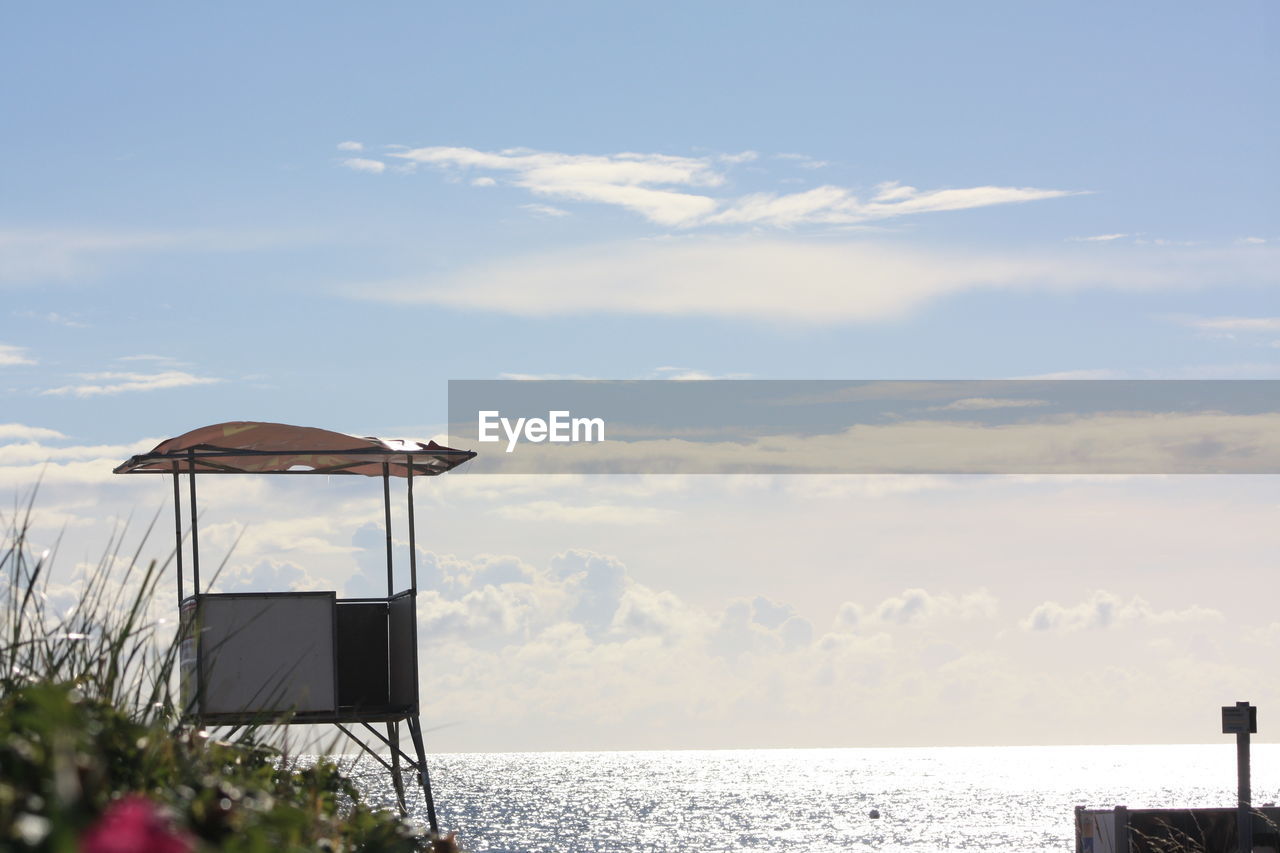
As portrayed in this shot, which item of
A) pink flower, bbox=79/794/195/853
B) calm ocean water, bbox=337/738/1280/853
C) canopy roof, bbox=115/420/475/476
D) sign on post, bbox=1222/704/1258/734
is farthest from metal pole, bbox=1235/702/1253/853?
calm ocean water, bbox=337/738/1280/853

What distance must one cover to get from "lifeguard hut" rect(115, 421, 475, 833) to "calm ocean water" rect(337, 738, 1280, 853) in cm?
4802

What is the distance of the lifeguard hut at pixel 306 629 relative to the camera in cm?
1105

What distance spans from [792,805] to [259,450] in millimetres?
120711

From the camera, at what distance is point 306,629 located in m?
11.2

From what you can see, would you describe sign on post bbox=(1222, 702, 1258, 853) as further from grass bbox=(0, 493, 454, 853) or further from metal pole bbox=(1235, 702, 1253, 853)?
grass bbox=(0, 493, 454, 853)

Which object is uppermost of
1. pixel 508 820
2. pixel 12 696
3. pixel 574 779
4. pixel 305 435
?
pixel 305 435

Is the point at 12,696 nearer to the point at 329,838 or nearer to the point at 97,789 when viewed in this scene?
the point at 329,838

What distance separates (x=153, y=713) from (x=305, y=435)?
281 inches

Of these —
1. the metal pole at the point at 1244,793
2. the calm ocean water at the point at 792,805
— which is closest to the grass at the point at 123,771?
the metal pole at the point at 1244,793

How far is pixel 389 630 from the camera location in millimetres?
11914

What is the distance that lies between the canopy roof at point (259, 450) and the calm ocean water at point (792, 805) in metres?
48.2

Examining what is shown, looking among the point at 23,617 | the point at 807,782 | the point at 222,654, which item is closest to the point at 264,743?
the point at 23,617

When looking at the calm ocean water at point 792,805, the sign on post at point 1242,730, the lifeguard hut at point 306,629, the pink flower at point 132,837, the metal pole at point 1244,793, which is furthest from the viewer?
the calm ocean water at point 792,805

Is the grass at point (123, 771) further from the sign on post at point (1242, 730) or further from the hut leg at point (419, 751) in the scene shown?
the sign on post at point (1242, 730)
